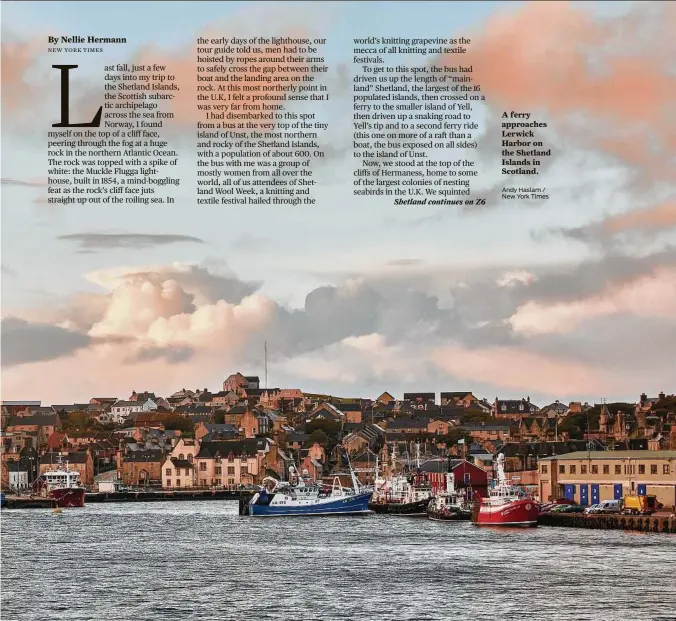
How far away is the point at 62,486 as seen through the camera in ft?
485

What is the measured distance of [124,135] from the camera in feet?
143

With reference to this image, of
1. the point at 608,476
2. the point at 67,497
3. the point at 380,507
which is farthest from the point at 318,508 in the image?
the point at 67,497

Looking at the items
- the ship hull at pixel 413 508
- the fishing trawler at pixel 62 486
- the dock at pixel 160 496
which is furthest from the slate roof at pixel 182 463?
the ship hull at pixel 413 508

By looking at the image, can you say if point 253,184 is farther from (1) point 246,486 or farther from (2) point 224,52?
(1) point 246,486

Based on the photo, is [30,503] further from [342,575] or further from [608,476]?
[342,575]

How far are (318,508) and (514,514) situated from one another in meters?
28.9

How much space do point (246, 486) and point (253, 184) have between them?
416ft

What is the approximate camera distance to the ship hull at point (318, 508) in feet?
349

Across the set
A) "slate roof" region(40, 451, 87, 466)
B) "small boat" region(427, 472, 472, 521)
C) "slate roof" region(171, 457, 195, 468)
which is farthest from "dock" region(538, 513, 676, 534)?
"slate roof" region(40, 451, 87, 466)

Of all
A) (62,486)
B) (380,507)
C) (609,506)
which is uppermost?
(609,506)

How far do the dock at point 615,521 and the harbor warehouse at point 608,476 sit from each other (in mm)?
7495

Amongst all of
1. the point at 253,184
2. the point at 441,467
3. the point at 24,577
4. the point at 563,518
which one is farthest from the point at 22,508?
the point at 253,184

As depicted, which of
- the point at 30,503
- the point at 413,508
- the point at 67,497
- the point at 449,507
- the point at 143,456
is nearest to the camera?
the point at 449,507

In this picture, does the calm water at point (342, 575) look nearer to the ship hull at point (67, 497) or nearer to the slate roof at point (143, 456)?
the ship hull at point (67, 497)
